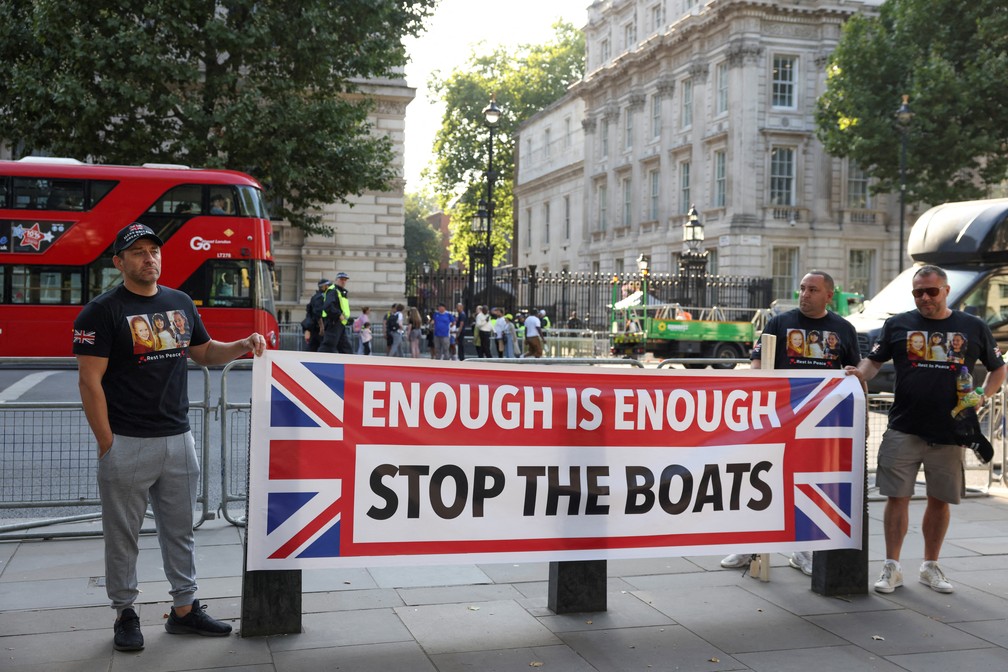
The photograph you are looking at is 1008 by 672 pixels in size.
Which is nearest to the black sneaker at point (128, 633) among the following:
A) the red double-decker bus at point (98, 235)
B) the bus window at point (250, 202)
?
the red double-decker bus at point (98, 235)

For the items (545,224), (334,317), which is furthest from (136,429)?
(545,224)

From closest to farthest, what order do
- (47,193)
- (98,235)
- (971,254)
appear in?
(971,254)
(47,193)
(98,235)

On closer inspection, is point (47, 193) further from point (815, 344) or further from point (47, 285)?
point (815, 344)

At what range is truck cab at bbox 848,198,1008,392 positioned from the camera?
653 inches

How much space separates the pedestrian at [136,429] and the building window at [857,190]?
4409 centimetres

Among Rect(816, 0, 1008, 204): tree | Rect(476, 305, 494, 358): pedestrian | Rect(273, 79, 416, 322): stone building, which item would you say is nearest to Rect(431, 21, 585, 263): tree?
Rect(273, 79, 416, 322): stone building

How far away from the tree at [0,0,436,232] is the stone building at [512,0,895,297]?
74.4ft

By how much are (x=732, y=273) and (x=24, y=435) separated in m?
39.3

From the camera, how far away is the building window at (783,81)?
44.8 metres

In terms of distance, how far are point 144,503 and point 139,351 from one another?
750 millimetres

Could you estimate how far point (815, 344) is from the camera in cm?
670

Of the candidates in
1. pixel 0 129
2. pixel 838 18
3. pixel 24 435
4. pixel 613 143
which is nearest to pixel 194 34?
pixel 0 129

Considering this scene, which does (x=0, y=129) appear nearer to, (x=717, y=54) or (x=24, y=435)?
(x=24, y=435)

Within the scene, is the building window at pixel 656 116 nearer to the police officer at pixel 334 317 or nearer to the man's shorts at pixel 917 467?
the police officer at pixel 334 317
